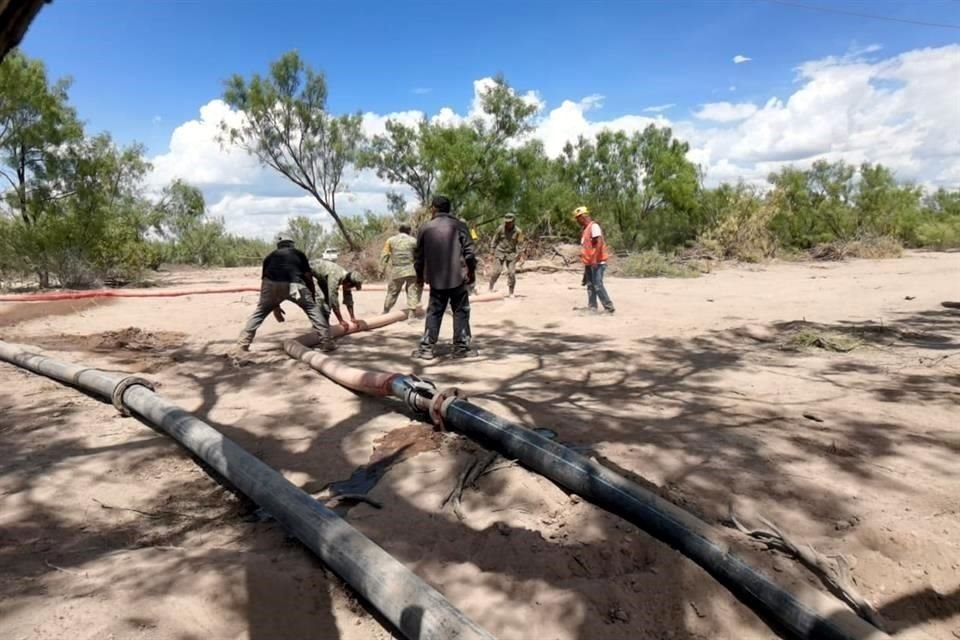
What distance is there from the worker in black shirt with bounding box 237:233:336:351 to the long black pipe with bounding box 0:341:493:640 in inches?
95.7

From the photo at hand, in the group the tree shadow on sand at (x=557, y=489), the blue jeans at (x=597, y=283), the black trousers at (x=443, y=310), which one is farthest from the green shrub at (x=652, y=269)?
the black trousers at (x=443, y=310)

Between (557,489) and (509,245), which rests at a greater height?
(509,245)

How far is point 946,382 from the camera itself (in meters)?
5.21

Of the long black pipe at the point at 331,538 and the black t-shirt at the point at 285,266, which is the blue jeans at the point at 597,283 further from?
the long black pipe at the point at 331,538

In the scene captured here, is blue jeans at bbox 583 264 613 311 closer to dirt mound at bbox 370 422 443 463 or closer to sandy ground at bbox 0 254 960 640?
sandy ground at bbox 0 254 960 640

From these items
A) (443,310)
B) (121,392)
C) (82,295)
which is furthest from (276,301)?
(82,295)

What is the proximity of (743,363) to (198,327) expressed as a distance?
24.7 feet

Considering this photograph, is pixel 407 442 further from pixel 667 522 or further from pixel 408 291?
pixel 408 291

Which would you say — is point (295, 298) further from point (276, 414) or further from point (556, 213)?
point (556, 213)

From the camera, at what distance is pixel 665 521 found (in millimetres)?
2799

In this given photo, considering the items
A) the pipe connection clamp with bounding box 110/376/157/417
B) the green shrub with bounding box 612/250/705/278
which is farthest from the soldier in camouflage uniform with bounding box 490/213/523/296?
the pipe connection clamp with bounding box 110/376/157/417

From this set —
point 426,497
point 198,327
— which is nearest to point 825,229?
point 198,327

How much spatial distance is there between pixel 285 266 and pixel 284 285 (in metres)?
0.21

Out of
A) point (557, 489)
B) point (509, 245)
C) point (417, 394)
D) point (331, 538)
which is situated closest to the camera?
point (331, 538)
